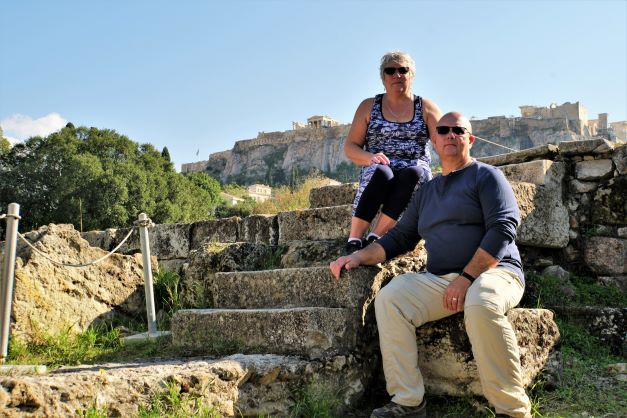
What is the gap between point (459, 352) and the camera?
3.33m

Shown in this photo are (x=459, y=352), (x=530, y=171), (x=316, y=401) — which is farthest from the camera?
(x=530, y=171)

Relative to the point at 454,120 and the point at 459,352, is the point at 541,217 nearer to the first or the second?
the point at 454,120

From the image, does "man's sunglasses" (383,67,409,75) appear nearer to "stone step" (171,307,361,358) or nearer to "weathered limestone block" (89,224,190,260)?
"stone step" (171,307,361,358)

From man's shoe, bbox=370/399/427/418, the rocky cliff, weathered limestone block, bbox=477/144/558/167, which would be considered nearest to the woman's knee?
man's shoe, bbox=370/399/427/418

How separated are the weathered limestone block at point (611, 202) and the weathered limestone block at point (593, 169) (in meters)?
0.08

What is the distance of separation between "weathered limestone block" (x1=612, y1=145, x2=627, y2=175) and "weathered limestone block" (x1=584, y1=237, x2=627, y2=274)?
61 centimetres

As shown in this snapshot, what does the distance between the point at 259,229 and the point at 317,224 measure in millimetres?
1241

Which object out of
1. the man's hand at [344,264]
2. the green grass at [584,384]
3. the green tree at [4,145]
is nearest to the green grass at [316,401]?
the man's hand at [344,264]

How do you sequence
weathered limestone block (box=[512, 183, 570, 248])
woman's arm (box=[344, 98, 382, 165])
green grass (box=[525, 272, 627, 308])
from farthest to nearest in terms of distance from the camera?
weathered limestone block (box=[512, 183, 570, 248]) < green grass (box=[525, 272, 627, 308]) < woman's arm (box=[344, 98, 382, 165])

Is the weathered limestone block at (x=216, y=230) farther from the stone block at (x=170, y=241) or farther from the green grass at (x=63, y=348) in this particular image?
the green grass at (x=63, y=348)

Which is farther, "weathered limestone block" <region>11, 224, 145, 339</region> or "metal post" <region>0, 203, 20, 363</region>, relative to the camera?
"weathered limestone block" <region>11, 224, 145, 339</region>

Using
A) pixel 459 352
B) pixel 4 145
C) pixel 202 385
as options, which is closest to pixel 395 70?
Answer: pixel 459 352

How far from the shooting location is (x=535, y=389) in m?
3.41

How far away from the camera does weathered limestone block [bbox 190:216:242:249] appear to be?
21.4ft
